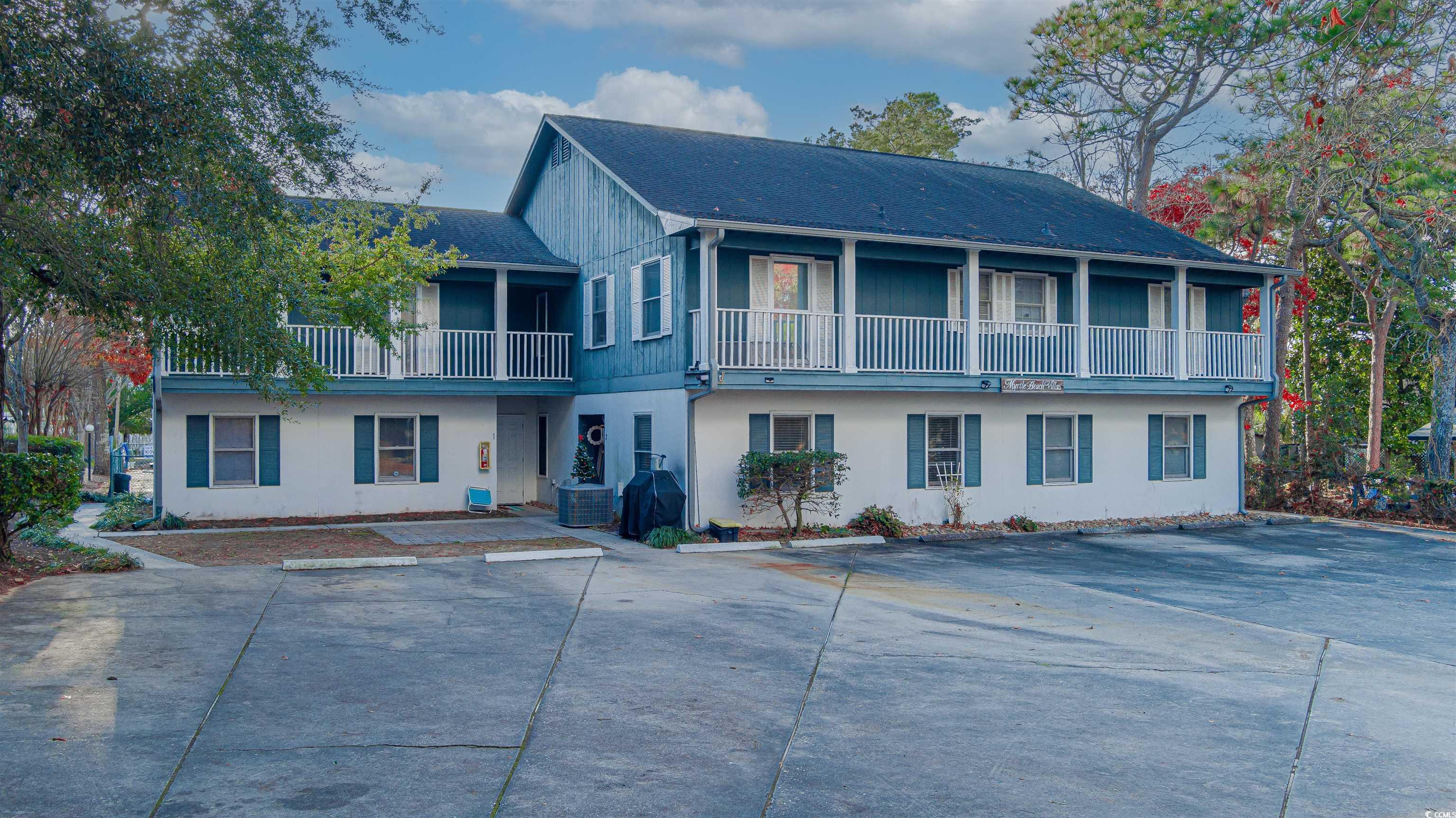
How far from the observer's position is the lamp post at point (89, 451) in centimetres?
3496

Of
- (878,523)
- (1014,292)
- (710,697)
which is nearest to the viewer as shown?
(710,697)

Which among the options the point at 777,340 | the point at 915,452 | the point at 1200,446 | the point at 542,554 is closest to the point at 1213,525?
the point at 1200,446

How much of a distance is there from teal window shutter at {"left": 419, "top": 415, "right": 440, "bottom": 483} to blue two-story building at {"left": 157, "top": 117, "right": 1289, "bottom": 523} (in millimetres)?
36

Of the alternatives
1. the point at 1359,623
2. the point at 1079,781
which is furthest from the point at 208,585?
the point at 1359,623

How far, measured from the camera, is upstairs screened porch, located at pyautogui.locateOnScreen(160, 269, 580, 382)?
1955 centimetres

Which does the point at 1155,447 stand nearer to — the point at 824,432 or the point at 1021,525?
the point at 1021,525

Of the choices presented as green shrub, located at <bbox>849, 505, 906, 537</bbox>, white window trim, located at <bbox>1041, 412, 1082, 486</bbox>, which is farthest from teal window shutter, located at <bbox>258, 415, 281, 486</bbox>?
white window trim, located at <bbox>1041, 412, 1082, 486</bbox>

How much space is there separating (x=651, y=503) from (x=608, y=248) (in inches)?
238

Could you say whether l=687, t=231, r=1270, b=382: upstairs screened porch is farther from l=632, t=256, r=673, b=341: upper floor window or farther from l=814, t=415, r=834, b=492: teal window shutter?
l=814, t=415, r=834, b=492: teal window shutter

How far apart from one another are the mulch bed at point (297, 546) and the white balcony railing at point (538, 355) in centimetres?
503

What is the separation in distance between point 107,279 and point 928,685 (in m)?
8.45

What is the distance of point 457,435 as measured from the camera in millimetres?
21078

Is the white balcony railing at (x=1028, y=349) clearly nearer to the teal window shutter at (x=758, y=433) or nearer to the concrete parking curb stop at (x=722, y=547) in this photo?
the teal window shutter at (x=758, y=433)

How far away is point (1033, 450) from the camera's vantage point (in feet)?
65.9
